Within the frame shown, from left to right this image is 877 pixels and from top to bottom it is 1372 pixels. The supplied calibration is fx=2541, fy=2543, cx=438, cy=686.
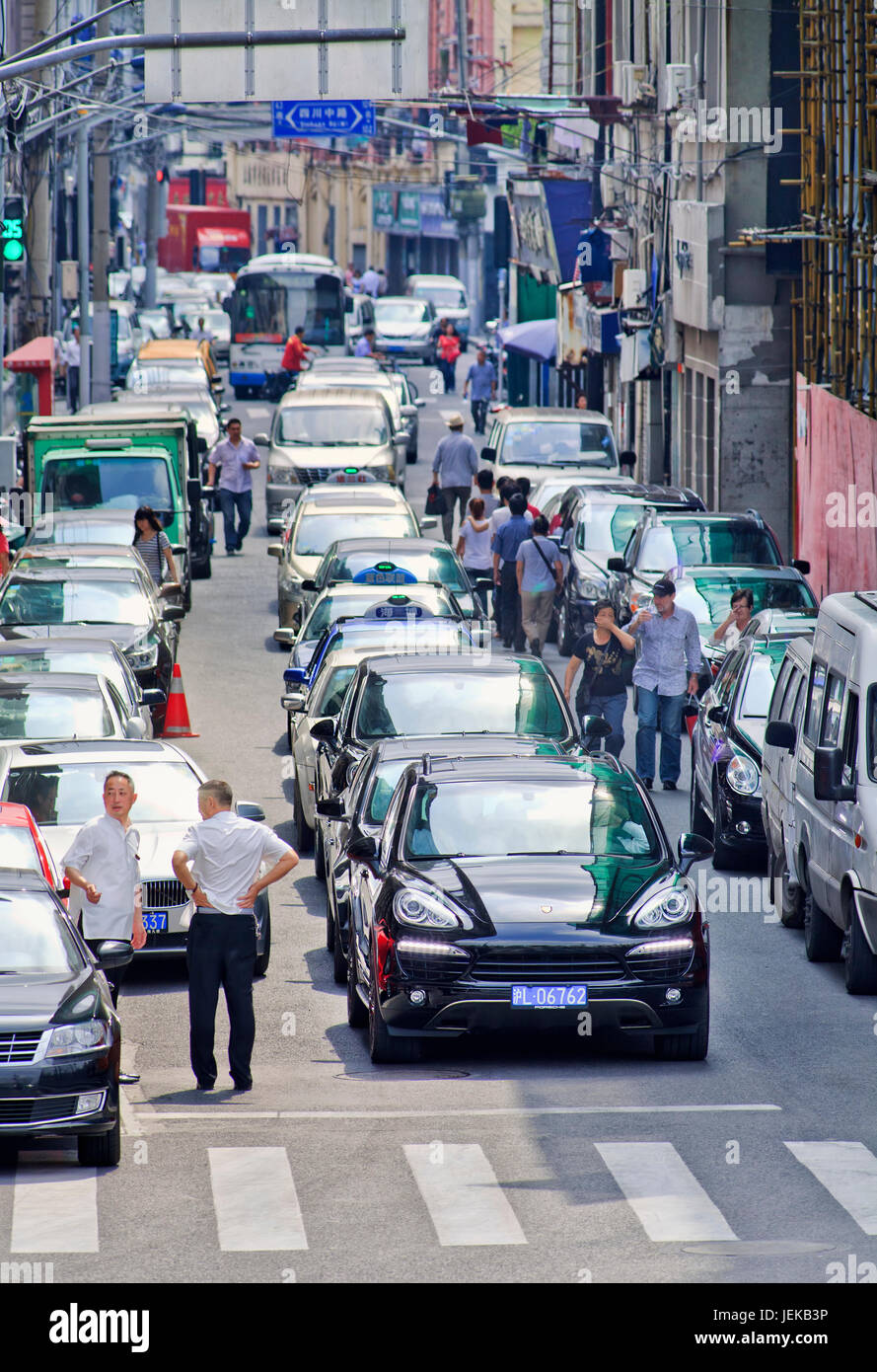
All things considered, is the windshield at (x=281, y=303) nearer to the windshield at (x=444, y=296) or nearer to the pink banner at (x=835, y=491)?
the windshield at (x=444, y=296)

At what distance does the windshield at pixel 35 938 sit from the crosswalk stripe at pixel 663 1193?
8.09 ft

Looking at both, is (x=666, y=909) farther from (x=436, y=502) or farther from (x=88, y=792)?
(x=436, y=502)

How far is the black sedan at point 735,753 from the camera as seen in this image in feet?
57.2

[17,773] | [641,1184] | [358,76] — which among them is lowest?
[641,1184]

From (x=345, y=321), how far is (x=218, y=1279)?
201 ft

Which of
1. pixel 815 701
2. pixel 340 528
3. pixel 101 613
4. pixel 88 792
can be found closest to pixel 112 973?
pixel 88 792

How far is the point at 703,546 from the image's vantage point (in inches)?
1024

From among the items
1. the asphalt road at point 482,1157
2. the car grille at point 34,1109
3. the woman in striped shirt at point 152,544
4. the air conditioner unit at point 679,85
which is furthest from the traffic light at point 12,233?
the car grille at point 34,1109

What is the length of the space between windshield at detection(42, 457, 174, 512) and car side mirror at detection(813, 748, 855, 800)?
1763 cm

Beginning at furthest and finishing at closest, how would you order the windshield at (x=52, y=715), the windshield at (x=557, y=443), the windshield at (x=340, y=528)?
the windshield at (x=557, y=443)
the windshield at (x=340, y=528)
the windshield at (x=52, y=715)

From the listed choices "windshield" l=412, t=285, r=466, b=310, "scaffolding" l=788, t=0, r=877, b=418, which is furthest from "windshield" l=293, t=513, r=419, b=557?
"windshield" l=412, t=285, r=466, b=310

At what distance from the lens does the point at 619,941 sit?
→ 12141 mm

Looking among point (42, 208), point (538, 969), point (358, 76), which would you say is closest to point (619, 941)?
point (538, 969)

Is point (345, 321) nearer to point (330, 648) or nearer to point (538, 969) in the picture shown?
point (330, 648)
